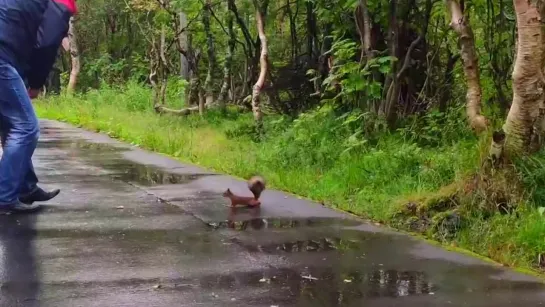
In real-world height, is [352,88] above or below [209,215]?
above

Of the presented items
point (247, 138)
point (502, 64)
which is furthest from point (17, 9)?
point (247, 138)

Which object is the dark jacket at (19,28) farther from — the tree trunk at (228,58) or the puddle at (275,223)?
the tree trunk at (228,58)

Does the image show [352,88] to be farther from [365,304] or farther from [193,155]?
[365,304]

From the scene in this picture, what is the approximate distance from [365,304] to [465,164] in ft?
10.4

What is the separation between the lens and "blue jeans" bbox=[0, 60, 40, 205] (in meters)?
6.12

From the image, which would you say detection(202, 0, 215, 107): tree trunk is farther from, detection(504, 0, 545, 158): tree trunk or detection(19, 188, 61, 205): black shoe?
detection(504, 0, 545, 158): tree trunk

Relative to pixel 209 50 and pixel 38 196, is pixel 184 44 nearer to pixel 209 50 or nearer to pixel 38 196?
pixel 209 50

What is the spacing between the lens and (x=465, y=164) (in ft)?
22.7

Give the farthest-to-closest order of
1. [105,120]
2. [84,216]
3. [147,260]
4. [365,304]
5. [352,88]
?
[105,120] → [352,88] → [84,216] → [147,260] → [365,304]

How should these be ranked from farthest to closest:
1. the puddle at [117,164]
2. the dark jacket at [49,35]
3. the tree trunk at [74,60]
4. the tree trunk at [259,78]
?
the tree trunk at [74,60], the tree trunk at [259,78], the puddle at [117,164], the dark jacket at [49,35]

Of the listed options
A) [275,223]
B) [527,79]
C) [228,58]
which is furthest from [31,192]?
[228,58]

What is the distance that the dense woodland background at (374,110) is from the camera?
6.30 metres

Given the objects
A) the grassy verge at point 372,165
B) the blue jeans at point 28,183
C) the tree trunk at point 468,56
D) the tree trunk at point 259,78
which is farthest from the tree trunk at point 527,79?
the tree trunk at point 259,78

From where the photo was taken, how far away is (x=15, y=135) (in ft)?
20.3
